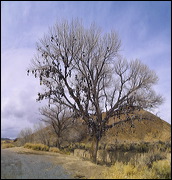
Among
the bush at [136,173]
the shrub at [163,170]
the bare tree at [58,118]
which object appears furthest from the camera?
the bare tree at [58,118]

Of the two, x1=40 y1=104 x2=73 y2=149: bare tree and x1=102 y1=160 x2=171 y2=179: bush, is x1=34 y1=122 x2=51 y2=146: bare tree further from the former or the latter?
x1=102 y1=160 x2=171 y2=179: bush

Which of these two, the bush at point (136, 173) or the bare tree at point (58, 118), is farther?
the bare tree at point (58, 118)

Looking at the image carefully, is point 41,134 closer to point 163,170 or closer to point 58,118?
point 58,118

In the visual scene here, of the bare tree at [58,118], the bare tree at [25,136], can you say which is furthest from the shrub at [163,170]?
the bare tree at [25,136]

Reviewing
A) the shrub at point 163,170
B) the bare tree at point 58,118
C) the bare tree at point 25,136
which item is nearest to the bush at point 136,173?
the shrub at point 163,170

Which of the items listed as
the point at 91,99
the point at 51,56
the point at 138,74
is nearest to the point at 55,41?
the point at 51,56

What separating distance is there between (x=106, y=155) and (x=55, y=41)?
10.8m

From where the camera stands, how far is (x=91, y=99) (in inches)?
531

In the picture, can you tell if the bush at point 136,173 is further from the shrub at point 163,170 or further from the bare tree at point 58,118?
the bare tree at point 58,118

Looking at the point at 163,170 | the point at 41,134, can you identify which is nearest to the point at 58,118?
the point at 41,134

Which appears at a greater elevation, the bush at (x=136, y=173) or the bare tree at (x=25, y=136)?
the bush at (x=136, y=173)

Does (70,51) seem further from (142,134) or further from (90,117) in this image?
(142,134)

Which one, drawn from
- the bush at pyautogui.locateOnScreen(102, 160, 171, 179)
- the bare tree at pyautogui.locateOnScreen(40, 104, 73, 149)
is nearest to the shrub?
the bush at pyautogui.locateOnScreen(102, 160, 171, 179)

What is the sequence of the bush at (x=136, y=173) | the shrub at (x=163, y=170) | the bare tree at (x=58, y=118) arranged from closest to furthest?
the bush at (x=136, y=173), the shrub at (x=163, y=170), the bare tree at (x=58, y=118)
